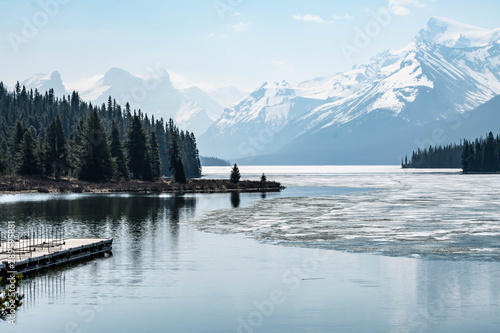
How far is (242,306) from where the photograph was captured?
33781mm

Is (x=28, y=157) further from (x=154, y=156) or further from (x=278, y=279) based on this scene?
(x=278, y=279)

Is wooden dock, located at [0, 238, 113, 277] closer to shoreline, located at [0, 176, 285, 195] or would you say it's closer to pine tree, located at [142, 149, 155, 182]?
shoreline, located at [0, 176, 285, 195]

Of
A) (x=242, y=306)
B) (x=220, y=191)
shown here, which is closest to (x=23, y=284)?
(x=242, y=306)

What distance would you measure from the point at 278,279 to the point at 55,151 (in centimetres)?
12592

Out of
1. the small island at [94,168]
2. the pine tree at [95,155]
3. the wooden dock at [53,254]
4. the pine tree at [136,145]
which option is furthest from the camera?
the pine tree at [136,145]

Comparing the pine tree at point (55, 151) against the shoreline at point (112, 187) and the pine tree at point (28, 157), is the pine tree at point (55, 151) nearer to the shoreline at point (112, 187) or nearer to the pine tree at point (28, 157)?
the pine tree at point (28, 157)

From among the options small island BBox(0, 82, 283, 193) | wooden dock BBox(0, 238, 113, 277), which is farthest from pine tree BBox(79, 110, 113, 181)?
wooden dock BBox(0, 238, 113, 277)

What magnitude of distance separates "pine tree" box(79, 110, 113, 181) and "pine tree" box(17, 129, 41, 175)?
37.7ft

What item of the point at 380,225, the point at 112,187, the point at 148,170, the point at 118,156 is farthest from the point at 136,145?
the point at 380,225

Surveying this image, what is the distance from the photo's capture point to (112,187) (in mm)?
143000

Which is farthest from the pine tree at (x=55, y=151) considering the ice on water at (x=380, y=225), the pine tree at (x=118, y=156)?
the ice on water at (x=380, y=225)

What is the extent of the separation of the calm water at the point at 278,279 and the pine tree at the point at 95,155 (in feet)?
254

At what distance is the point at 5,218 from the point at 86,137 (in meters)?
73.0

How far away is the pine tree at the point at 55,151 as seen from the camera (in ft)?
509
